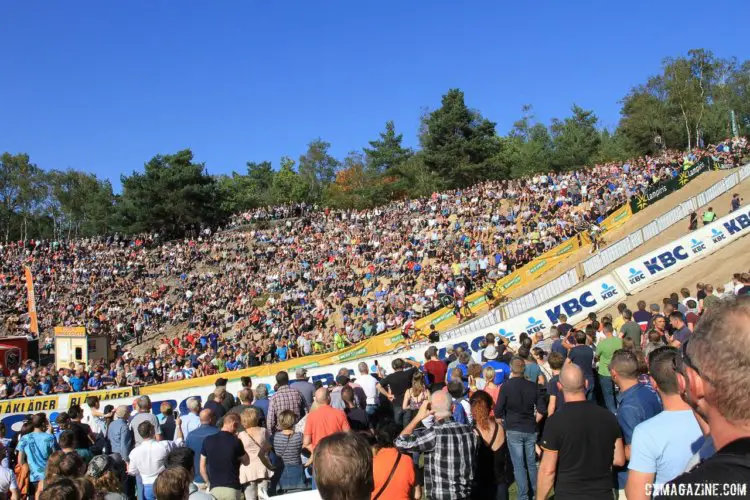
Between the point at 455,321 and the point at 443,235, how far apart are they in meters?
10.5

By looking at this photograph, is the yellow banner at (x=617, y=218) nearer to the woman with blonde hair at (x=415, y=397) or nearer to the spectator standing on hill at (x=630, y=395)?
the woman with blonde hair at (x=415, y=397)

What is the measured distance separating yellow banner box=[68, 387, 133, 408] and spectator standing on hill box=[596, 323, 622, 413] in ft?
39.9

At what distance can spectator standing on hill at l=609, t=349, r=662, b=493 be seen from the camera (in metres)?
4.88

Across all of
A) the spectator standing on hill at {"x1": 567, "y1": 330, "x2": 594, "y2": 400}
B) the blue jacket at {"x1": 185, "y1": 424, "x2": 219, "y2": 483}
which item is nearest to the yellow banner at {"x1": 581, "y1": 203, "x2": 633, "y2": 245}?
the spectator standing on hill at {"x1": 567, "y1": 330, "x2": 594, "y2": 400}

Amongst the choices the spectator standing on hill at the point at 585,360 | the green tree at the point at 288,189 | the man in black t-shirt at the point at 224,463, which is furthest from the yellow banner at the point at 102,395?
the green tree at the point at 288,189

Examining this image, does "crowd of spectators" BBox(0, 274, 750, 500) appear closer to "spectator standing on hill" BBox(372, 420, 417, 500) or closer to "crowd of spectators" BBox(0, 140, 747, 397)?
"spectator standing on hill" BBox(372, 420, 417, 500)

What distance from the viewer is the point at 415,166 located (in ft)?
230

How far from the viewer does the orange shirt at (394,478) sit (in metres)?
4.11

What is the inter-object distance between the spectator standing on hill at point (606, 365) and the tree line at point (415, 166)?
4956 cm

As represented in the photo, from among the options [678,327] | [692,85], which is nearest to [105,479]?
[678,327]

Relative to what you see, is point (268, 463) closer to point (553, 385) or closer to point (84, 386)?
point (553, 385)

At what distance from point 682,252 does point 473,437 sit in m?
18.1

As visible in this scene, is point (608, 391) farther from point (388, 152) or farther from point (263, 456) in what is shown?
point (388, 152)

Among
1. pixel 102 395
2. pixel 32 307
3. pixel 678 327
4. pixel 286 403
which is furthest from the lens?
pixel 32 307
